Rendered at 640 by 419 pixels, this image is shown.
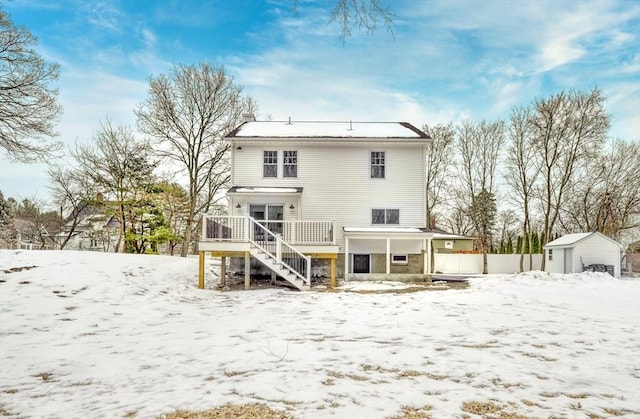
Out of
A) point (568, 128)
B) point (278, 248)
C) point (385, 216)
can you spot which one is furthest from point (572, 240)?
point (278, 248)

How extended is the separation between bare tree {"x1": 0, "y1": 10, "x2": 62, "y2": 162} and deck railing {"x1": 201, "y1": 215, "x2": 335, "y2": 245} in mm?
6979

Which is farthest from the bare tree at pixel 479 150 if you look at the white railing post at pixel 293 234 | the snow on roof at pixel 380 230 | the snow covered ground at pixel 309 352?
the snow covered ground at pixel 309 352

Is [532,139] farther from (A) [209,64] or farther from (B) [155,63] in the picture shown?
A: (B) [155,63]

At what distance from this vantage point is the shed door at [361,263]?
18141 mm

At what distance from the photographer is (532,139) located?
2638 cm

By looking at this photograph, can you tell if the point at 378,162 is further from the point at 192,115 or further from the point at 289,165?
the point at 192,115

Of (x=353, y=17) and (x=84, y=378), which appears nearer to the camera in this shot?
(x=353, y=17)

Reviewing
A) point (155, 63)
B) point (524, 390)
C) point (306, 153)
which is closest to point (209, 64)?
point (155, 63)

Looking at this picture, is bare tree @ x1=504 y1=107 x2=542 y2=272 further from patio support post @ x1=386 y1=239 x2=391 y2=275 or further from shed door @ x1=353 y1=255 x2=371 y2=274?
shed door @ x1=353 y1=255 x2=371 y2=274

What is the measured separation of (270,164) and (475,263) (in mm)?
16180

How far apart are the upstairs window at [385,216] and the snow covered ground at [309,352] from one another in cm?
622

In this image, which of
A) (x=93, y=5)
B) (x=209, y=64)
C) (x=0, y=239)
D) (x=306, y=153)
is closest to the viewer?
(x=93, y=5)

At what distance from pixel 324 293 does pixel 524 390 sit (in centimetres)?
932

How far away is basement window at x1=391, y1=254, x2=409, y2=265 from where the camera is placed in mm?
18141
